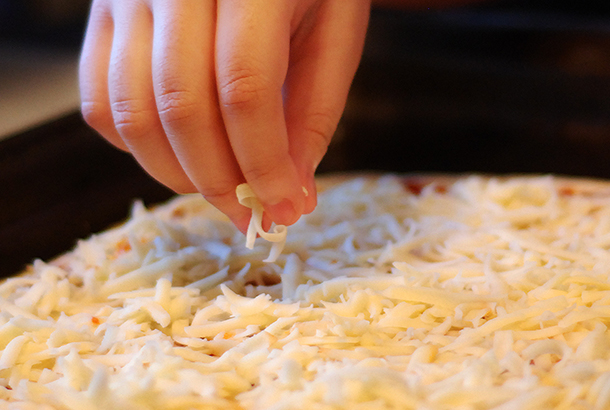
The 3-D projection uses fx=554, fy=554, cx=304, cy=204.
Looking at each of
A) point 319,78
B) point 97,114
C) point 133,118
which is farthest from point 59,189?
point 319,78

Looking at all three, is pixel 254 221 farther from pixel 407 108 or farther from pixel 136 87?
pixel 407 108

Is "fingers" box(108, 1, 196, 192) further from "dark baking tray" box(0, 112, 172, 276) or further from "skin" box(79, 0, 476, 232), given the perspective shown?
"dark baking tray" box(0, 112, 172, 276)

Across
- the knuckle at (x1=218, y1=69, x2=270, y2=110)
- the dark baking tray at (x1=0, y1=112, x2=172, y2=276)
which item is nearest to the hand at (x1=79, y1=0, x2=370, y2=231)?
the knuckle at (x1=218, y1=69, x2=270, y2=110)

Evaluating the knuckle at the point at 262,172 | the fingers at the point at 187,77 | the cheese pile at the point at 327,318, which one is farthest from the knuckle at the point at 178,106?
the cheese pile at the point at 327,318

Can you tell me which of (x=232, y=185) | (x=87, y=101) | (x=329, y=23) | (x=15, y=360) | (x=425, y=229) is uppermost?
(x=329, y=23)

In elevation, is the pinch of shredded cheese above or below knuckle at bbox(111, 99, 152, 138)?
below

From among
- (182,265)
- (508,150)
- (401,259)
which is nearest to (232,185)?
(182,265)

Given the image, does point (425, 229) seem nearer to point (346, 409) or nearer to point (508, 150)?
point (346, 409)
